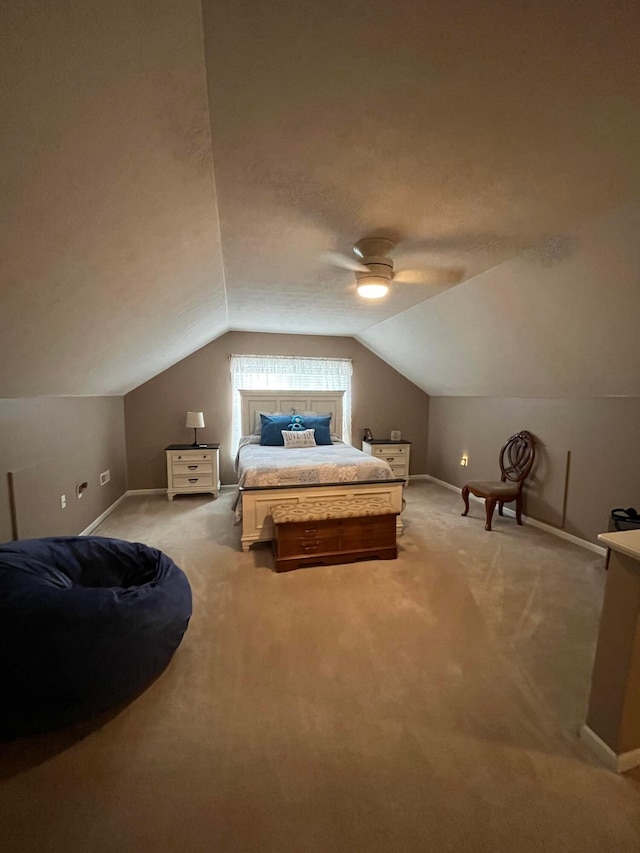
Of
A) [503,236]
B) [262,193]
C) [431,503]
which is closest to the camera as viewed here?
[262,193]

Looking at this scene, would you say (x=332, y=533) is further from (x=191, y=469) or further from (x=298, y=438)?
(x=191, y=469)

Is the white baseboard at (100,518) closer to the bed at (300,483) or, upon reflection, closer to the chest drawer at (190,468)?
the chest drawer at (190,468)

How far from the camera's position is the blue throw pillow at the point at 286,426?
4.46m

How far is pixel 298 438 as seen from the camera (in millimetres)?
4371

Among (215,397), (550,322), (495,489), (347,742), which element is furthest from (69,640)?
(215,397)

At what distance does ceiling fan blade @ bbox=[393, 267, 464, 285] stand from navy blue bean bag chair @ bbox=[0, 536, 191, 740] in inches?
101

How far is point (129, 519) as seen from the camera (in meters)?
3.89

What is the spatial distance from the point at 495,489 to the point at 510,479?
1.44ft

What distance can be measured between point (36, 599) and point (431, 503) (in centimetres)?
401

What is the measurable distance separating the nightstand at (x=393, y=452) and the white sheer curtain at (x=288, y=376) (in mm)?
423

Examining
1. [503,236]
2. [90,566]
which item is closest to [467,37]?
[503,236]

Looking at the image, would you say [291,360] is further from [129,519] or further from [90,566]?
[90,566]

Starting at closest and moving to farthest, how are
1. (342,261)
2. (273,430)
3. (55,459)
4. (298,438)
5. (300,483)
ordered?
1. (342,261)
2. (55,459)
3. (300,483)
4. (298,438)
5. (273,430)

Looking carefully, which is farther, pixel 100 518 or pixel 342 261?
pixel 100 518
